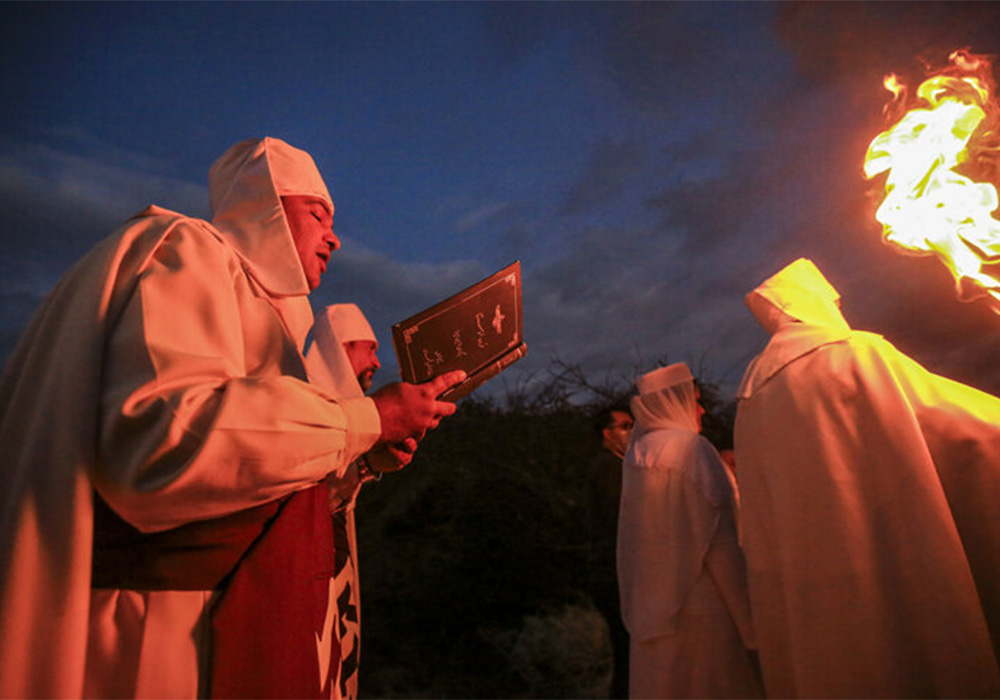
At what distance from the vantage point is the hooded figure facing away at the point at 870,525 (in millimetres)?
2656

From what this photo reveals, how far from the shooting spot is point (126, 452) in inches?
55.1

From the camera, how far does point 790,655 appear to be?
10.5 ft

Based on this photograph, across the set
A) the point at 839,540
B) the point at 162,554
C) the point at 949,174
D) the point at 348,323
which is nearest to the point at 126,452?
the point at 162,554

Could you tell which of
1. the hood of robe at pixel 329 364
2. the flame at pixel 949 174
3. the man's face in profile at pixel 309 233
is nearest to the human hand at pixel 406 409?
the man's face in profile at pixel 309 233

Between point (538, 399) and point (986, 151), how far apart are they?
5714mm

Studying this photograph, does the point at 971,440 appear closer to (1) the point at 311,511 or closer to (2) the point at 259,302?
(1) the point at 311,511

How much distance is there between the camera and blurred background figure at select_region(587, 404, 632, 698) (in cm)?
664

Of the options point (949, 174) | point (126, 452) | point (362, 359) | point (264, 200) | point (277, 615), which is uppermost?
point (362, 359)

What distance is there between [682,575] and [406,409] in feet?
11.2

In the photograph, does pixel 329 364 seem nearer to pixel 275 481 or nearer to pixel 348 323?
pixel 348 323

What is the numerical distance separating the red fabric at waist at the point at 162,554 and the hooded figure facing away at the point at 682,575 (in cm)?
376

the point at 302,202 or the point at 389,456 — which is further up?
the point at 302,202

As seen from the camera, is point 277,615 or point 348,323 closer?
point 277,615

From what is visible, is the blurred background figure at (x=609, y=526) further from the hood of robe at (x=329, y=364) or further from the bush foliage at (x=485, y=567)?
the hood of robe at (x=329, y=364)
